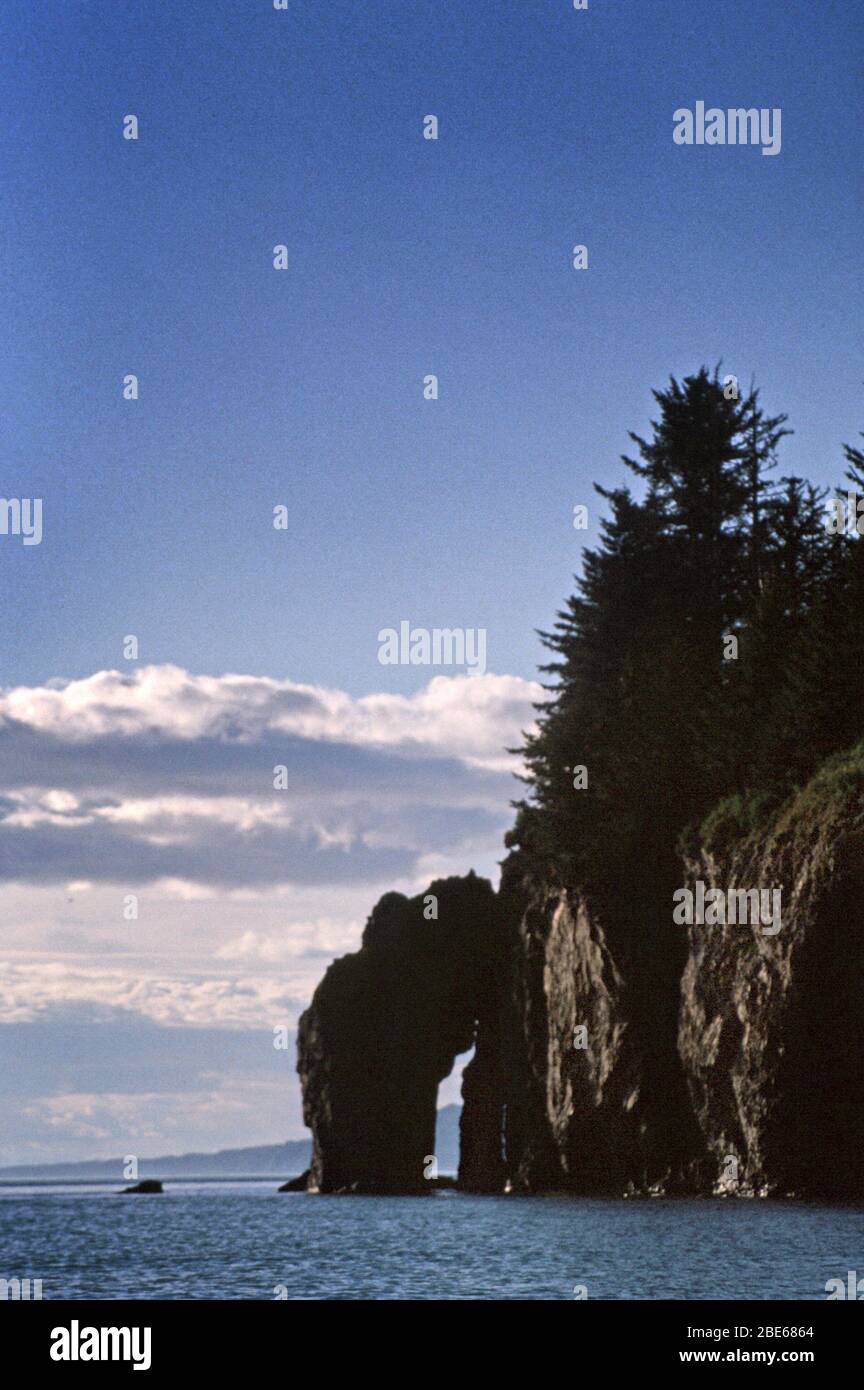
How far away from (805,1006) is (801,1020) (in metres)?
0.56

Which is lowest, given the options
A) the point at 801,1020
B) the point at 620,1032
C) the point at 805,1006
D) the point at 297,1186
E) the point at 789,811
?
the point at 297,1186

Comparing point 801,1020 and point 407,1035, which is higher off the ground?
point 801,1020

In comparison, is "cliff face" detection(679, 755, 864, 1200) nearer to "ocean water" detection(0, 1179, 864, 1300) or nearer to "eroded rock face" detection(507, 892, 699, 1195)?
"ocean water" detection(0, 1179, 864, 1300)

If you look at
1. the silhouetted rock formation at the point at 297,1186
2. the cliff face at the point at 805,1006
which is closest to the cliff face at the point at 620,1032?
the cliff face at the point at 805,1006

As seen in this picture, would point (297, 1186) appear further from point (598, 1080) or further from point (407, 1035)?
point (598, 1080)

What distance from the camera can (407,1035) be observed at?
9856 centimetres

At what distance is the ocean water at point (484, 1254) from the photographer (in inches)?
1347

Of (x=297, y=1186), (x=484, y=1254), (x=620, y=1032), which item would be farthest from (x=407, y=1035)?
(x=484, y=1254)

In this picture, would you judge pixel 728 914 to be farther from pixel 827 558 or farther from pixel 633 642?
pixel 633 642

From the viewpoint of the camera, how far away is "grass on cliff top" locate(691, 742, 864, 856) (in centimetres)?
5503
